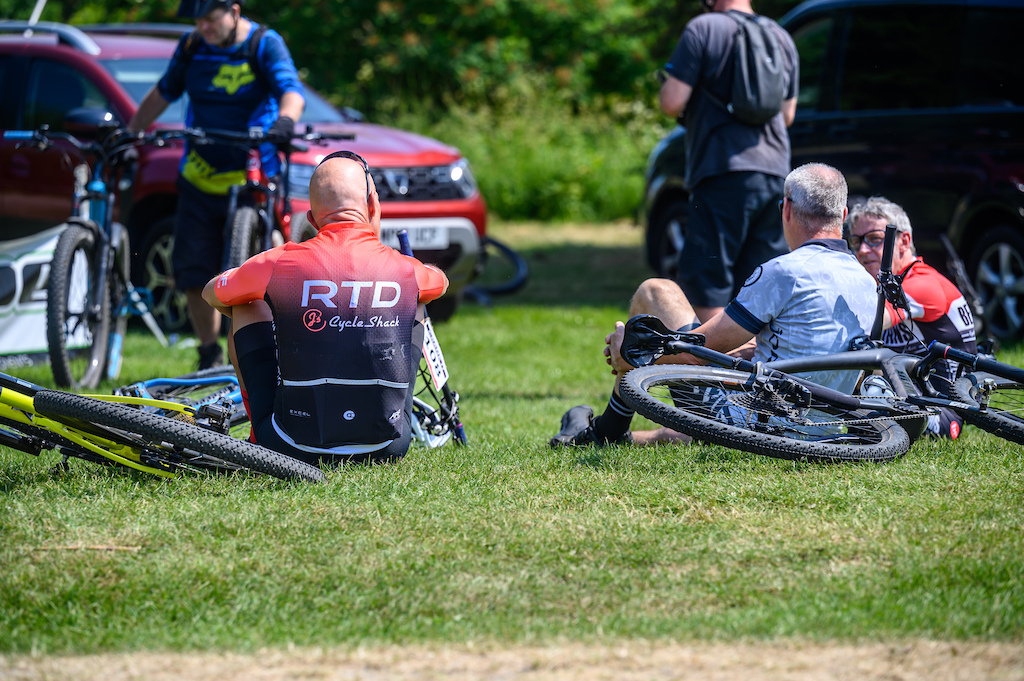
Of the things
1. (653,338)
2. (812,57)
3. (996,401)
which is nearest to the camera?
(653,338)

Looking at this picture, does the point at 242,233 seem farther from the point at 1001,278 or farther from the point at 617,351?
the point at 1001,278

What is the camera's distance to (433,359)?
180 inches

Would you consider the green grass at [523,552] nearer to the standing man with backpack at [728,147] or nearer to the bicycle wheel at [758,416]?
the bicycle wheel at [758,416]

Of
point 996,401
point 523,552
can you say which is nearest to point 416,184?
point 996,401

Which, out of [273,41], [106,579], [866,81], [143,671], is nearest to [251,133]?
[273,41]

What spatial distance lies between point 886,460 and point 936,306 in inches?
40.0

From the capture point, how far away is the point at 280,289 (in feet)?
12.7

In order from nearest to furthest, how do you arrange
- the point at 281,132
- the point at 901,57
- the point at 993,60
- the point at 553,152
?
the point at 281,132
the point at 993,60
the point at 901,57
the point at 553,152

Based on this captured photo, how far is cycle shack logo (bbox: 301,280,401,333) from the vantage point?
3850 mm

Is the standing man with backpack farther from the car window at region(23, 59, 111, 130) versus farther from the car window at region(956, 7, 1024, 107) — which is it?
the car window at region(23, 59, 111, 130)

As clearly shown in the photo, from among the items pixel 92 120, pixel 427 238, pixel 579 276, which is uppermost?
pixel 92 120

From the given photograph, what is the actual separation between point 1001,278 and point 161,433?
5.58 m

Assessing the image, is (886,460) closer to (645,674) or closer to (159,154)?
(645,674)

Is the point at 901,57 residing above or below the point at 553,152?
above
